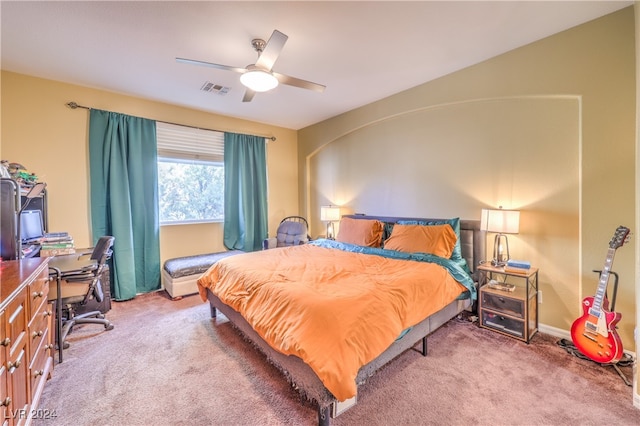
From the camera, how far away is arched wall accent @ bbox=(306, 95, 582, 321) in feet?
7.82

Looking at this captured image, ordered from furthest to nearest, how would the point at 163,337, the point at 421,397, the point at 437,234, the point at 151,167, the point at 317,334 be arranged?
the point at 151,167
the point at 437,234
the point at 163,337
the point at 421,397
the point at 317,334

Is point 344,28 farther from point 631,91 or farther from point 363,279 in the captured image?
point 631,91

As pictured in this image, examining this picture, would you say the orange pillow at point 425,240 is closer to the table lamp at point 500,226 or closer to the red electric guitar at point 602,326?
the table lamp at point 500,226

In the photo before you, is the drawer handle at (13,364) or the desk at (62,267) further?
the desk at (62,267)

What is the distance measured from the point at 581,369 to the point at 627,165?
1.61 metres

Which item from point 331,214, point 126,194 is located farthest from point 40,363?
point 331,214

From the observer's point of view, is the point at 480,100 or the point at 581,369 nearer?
the point at 581,369

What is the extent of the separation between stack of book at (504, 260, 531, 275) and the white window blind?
424cm

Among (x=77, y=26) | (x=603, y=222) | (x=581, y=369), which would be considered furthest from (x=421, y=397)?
(x=77, y=26)

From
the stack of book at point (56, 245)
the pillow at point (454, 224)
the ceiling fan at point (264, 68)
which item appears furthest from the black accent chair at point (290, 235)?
the ceiling fan at point (264, 68)

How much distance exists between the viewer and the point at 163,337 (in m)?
2.51

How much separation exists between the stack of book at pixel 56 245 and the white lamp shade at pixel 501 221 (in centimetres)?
437

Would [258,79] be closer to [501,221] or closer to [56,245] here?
[501,221]

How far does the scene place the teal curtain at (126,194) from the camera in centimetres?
339
